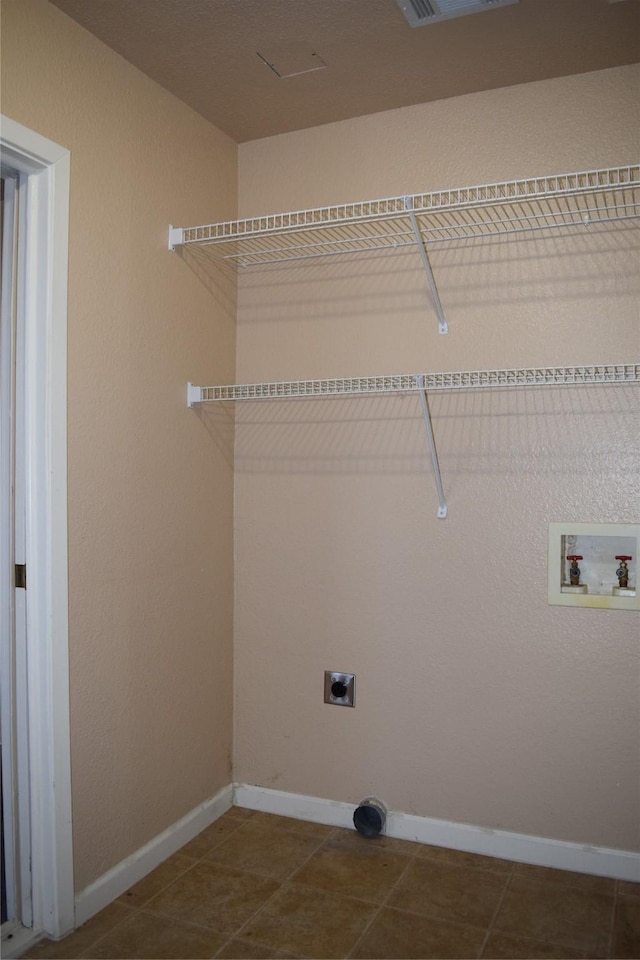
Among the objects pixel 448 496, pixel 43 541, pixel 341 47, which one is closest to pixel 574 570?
pixel 448 496

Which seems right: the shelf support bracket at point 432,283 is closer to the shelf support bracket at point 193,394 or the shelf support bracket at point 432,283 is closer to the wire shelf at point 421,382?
the wire shelf at point 421,382

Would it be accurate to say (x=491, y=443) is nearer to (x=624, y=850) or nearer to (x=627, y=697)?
(x=627, y=697)

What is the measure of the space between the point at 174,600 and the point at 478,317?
126cm

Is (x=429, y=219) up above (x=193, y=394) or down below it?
above

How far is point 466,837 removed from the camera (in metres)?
2.40

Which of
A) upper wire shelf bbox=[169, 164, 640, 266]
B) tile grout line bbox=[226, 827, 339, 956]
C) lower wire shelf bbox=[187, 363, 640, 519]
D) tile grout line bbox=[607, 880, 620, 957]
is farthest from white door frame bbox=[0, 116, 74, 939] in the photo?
tile grout line bbox=[607, 880, 620, 957]

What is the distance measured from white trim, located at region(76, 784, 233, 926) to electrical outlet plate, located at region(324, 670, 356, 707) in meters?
0.50

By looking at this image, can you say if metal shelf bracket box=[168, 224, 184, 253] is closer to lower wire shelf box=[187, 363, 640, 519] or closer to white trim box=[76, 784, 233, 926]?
lower wire shelf box=[187, 363, 640, 519]

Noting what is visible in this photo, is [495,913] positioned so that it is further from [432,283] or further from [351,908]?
[432,283]

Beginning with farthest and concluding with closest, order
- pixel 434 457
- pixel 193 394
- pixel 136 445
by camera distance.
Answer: pixel 193 394 → pixel 434 457 → pixel 136 445

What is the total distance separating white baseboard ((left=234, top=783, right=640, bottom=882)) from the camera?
2244mm

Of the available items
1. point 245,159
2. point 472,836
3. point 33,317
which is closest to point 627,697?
point 472,836

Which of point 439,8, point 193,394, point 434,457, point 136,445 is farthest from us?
point 193,394

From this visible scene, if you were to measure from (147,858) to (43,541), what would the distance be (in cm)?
100
